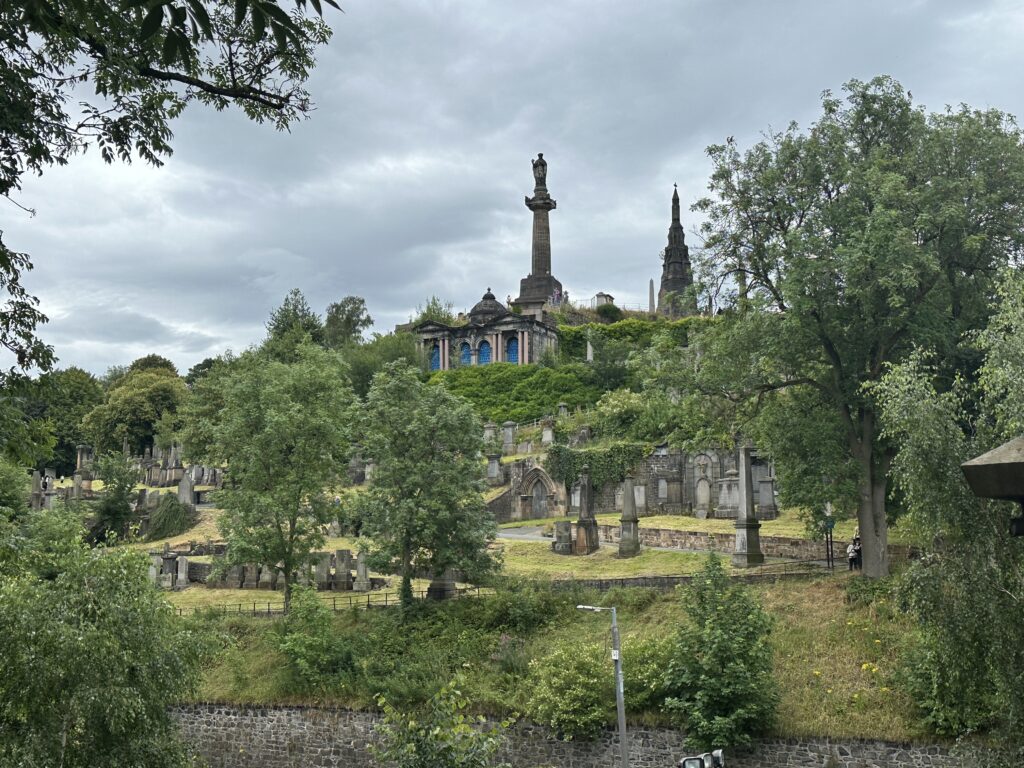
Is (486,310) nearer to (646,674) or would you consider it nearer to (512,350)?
(512,350)

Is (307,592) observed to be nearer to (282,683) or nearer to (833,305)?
(282,683)

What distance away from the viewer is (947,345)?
26109 mm

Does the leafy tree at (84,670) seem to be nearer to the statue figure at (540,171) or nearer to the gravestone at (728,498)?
the gravestone at (728,498)

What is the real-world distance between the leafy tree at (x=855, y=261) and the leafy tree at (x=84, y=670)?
16986 mm

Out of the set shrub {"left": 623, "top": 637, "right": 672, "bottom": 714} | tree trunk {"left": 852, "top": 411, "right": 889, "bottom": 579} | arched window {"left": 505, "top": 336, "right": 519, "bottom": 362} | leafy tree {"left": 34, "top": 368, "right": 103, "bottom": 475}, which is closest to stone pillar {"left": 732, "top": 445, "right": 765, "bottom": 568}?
tree trunk {"left": 852, "top": 411, "right": 889, "bottom": 579}

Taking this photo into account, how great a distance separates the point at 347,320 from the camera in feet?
305

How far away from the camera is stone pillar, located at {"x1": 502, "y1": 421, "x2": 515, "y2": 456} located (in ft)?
180

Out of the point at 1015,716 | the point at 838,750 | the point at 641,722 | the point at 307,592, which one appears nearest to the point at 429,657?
the point at 307,592

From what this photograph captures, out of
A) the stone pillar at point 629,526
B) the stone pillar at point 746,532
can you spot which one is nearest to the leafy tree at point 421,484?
the stone pillar at point 629,526

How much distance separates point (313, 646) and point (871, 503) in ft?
51.5

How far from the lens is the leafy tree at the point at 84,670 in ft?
51.1

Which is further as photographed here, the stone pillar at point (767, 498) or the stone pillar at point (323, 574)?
the stone pillar at point (767, 498)

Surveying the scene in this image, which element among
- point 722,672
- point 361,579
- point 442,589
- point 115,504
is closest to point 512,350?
point 115,504

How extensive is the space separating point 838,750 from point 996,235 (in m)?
14.7
